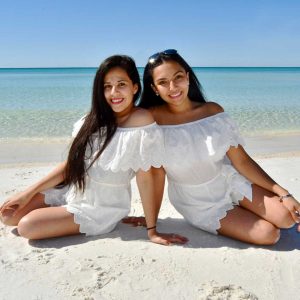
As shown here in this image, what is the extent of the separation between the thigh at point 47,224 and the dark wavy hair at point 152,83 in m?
1.11

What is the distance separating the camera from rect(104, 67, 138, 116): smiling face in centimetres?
304

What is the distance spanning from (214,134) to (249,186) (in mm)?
516

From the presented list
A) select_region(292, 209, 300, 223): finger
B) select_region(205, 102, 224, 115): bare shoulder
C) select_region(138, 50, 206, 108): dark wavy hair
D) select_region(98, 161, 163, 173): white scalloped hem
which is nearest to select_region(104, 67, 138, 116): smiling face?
select_region(138, 50, 206, 108): dark wavy hair

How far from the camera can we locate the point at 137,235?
129 inches

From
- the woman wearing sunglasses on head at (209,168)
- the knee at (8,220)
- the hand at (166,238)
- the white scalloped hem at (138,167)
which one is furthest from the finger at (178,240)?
the knee at (8,220)

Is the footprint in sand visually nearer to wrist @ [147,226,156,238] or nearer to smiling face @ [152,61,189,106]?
wrist @ [147,226,156,238]

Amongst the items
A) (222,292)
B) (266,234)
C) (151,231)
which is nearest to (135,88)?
(151,231)

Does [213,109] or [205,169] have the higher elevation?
[213,109]

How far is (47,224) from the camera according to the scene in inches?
122

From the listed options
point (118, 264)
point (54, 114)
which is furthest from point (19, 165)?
point (54, 114)

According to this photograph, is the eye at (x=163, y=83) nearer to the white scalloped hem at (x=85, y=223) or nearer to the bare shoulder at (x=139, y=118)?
the bare shoulder at (x=139, y=118)

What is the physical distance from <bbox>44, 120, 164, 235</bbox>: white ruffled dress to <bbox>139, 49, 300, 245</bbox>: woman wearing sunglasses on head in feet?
0.65

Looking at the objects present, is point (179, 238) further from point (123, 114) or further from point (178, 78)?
point (178, 78)

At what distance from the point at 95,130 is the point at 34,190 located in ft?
2.40
